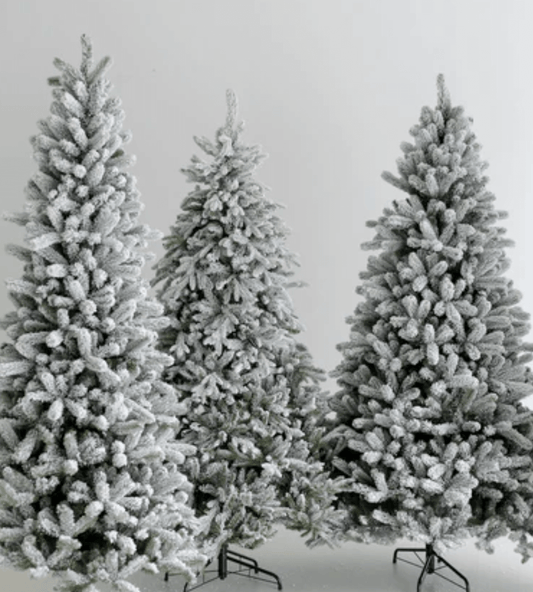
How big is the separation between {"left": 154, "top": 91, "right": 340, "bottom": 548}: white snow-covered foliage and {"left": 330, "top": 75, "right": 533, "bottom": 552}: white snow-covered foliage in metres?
0.26

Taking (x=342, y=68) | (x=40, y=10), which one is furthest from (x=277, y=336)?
(x=40, y=10)

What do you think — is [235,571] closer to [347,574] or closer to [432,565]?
[347,574]

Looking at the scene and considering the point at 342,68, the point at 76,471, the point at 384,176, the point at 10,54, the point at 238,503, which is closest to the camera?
the point at 76,471

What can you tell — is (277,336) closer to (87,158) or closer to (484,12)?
(87,158)

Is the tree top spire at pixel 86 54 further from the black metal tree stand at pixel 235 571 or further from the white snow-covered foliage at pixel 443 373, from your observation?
the black metal tree stand at pixel 235 571

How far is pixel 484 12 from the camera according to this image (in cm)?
507

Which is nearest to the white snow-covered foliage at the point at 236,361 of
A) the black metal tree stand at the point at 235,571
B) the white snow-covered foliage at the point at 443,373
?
the white snow-covered foliage at the point at 443,373

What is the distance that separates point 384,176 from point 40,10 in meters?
2.28

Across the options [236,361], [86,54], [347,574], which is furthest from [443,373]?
[86,54]

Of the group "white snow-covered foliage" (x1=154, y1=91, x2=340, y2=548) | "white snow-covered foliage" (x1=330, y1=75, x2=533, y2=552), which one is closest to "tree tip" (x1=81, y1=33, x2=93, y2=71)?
"white snow-covered foliage" (x1=154, y1=91, x2=340, y2=548)

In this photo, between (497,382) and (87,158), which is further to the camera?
(497,382)

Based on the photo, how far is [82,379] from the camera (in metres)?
3.03

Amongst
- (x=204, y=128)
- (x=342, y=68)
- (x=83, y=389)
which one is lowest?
(x=83, y=389)

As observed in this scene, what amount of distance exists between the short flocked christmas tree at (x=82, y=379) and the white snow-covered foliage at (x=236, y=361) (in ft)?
1.31
